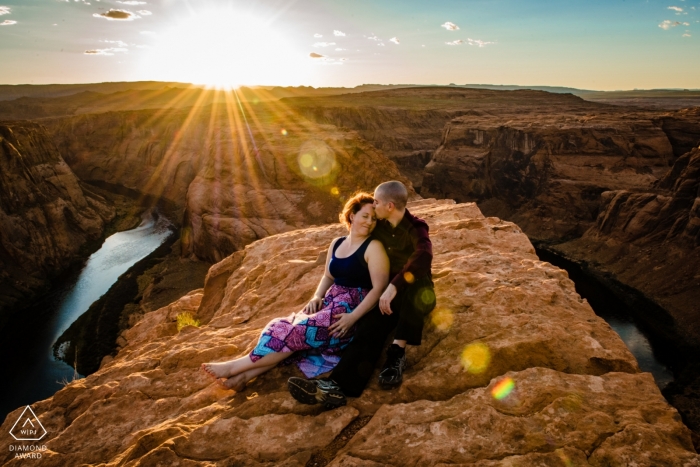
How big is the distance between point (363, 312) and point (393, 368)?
28.6 inches

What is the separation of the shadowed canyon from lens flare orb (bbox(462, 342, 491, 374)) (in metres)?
0.04

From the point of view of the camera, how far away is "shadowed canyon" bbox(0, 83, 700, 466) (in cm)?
425

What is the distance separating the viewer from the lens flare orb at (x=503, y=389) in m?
4.40

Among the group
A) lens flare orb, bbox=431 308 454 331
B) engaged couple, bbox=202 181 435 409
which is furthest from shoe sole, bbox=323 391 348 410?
lens flare orb, bbox=431 308 454 331

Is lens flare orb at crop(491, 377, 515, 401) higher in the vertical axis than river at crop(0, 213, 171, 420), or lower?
higher

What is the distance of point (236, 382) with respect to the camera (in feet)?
17.6

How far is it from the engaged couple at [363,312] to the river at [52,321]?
1560cm

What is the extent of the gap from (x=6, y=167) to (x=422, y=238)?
51.9 metres

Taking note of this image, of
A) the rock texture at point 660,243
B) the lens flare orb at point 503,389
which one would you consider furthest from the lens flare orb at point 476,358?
the rock texture at point 660,243

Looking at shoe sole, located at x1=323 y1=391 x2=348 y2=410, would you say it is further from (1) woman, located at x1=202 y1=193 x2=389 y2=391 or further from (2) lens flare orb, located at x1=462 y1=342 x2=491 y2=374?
(2) lens flare orb, located at x1=462 y1=342 x2=491 y2=374

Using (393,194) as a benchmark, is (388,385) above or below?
below

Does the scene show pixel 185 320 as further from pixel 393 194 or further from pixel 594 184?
pixel 594 184

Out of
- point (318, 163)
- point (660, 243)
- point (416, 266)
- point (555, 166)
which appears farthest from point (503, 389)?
point (555, 166)

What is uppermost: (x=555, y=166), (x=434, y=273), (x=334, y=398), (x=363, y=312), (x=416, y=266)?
(x=416, y=266)
